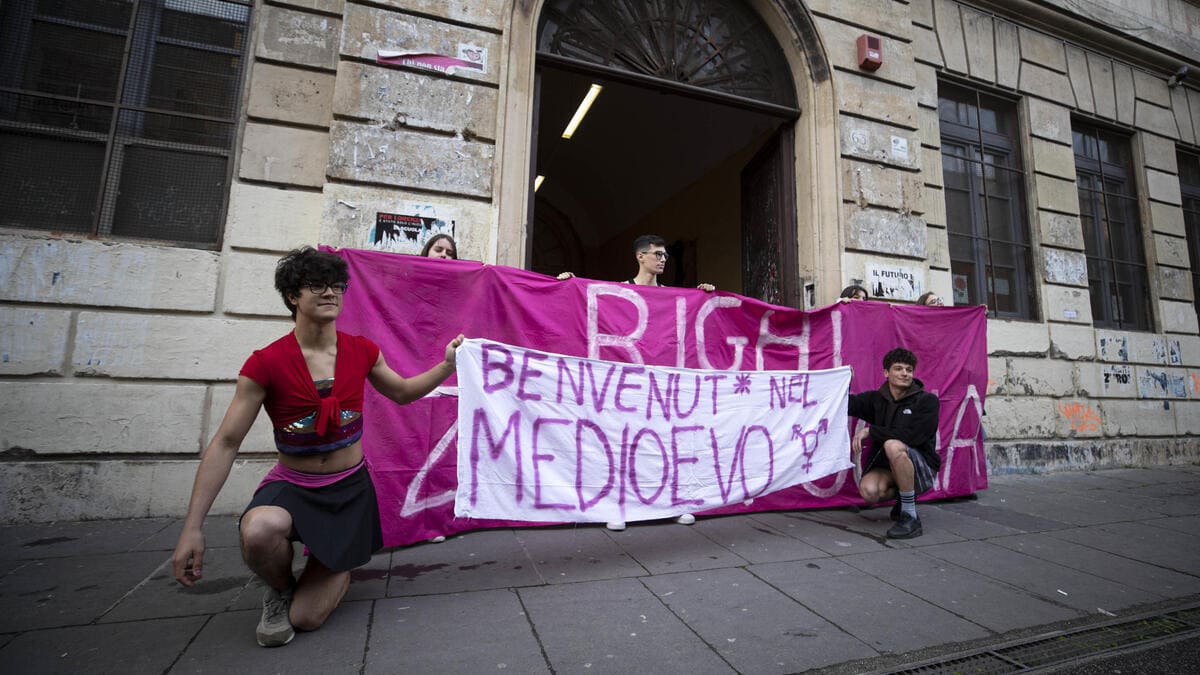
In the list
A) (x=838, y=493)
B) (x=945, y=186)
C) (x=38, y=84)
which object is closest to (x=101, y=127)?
(x=38, y=84)

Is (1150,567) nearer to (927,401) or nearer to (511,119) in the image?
(927,401)

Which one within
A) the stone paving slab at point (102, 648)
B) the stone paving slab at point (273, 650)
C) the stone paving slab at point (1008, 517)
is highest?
the stone paving slab at point (1008, 517)

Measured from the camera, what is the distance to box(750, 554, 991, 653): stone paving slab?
2264 mm

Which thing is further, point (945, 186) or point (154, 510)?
point (945, 186)

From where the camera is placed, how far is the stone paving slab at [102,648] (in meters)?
1.90

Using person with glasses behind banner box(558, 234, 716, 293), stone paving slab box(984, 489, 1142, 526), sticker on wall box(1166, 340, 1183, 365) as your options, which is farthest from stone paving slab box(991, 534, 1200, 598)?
sticker on wall box(1166, 340, 1183, 365)

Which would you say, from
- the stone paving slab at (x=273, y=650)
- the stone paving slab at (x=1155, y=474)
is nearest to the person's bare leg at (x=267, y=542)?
the stone paving slab at (x=273, y=650)

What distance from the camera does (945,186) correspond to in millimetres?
7195

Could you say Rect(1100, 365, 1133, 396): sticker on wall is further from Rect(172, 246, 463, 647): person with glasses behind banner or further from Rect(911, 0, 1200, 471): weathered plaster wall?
Rect(172, 246, 463, 647): person with glasses behind banner

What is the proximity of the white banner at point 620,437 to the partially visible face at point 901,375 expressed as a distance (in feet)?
2.07

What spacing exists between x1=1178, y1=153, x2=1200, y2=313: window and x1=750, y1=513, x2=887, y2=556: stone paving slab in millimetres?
9966

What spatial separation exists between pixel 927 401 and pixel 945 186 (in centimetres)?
455

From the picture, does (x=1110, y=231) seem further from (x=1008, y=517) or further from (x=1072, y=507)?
(x=1008, y=517)

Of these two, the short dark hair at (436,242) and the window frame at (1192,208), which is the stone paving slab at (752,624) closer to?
the short dark hair at (436,242)
